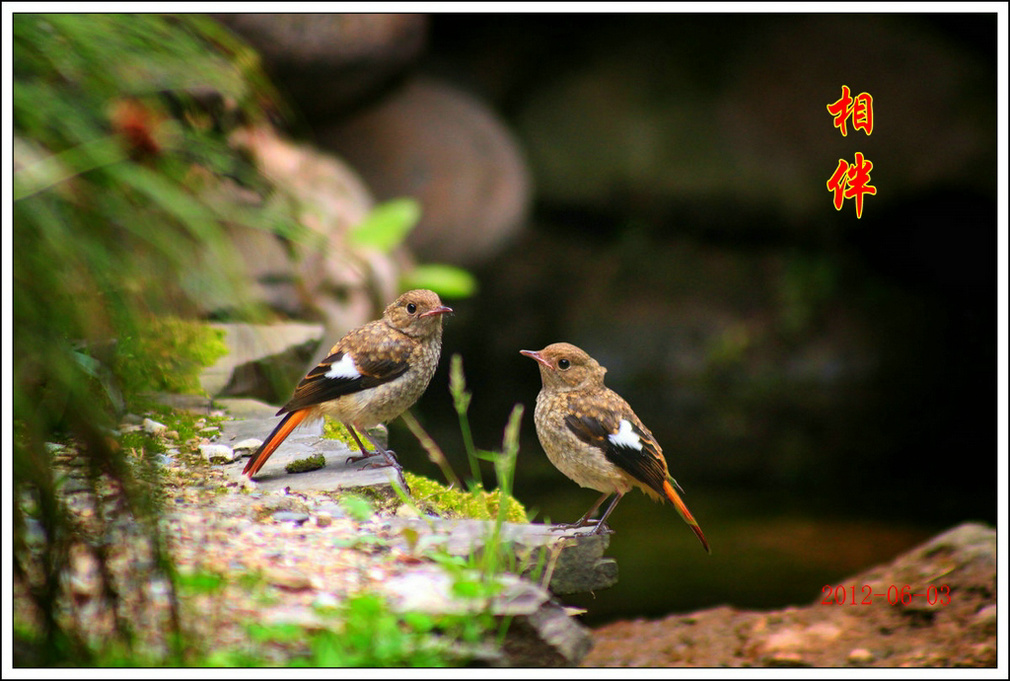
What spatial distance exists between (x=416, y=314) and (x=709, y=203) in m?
7.24

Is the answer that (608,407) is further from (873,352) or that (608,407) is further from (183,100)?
(873,352)

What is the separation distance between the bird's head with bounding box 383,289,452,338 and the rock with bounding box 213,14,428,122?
14.4ft

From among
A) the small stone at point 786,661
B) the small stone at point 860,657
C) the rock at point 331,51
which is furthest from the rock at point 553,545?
the rock at point 331,51

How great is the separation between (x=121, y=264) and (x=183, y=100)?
0.44 metres

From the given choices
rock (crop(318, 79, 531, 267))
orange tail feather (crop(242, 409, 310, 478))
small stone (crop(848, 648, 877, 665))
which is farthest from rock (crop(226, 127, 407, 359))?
small stone (crop(848, 648, 877, 665))

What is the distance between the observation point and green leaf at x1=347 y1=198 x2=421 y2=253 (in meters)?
6.16

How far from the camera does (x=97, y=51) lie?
1.78m

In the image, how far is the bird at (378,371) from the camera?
2307mm

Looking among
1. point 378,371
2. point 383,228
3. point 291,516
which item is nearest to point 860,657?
point 378,371

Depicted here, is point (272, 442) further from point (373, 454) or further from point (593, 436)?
point (593, 436)

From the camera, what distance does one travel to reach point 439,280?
7.23m

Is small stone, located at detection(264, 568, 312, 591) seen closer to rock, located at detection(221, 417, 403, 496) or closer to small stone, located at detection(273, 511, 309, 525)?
small stone, located at detection(273, 511, 309, 525)

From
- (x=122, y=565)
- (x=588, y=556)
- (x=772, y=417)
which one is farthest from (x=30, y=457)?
(x=772, y=417)

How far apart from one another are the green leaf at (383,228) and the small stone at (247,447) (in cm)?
366
